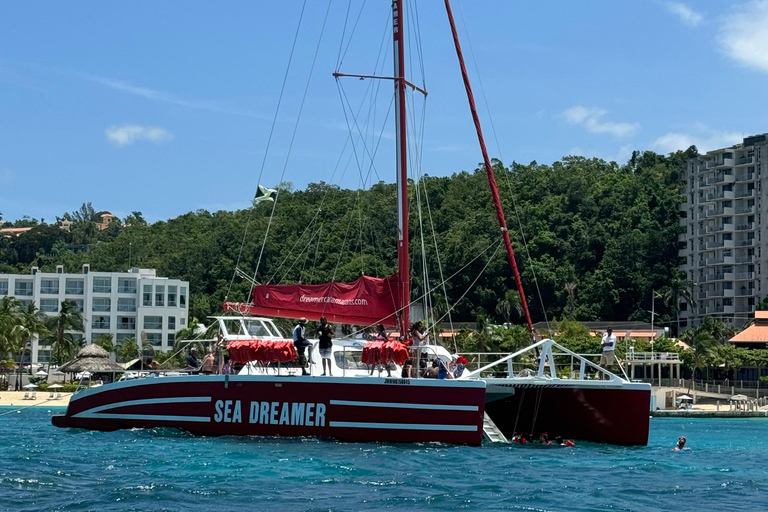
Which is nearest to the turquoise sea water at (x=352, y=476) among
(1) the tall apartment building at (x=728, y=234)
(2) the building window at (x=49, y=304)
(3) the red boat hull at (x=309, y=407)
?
(3) the red boat hull at (x=309, y=407)

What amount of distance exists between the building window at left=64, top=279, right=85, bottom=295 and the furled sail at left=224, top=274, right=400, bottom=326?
70617 mm

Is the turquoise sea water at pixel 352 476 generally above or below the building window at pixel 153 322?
below

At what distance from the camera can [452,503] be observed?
15578mm

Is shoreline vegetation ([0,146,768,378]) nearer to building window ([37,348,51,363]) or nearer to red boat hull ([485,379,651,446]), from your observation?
building window ([37,348,51,363])

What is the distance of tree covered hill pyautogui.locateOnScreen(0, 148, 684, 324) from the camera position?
83.6 meters

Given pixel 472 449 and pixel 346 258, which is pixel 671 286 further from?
pixel 472 449

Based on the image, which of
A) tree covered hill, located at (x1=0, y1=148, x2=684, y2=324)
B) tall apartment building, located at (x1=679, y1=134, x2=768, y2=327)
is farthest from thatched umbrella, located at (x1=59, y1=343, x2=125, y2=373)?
tall apartment building, located at (x1=679, y1=134, x2=768, y2=327)

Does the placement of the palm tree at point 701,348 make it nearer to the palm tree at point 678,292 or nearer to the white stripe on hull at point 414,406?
the palm tree at point 678,292

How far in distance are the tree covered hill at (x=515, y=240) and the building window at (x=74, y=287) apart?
9304mm

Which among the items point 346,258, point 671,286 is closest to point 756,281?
point 671,286

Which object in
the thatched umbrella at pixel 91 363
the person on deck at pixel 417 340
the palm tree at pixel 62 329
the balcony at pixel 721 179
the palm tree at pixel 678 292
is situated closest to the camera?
the person on deck at pixel 417 340

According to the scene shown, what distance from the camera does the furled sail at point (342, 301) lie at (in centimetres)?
2453

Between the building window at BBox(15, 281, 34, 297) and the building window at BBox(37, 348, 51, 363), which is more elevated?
the building window at BBox(15, 281, 34, 297)

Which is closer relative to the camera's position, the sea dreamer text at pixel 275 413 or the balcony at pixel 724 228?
the sea dreamer text at pixel 275 413
